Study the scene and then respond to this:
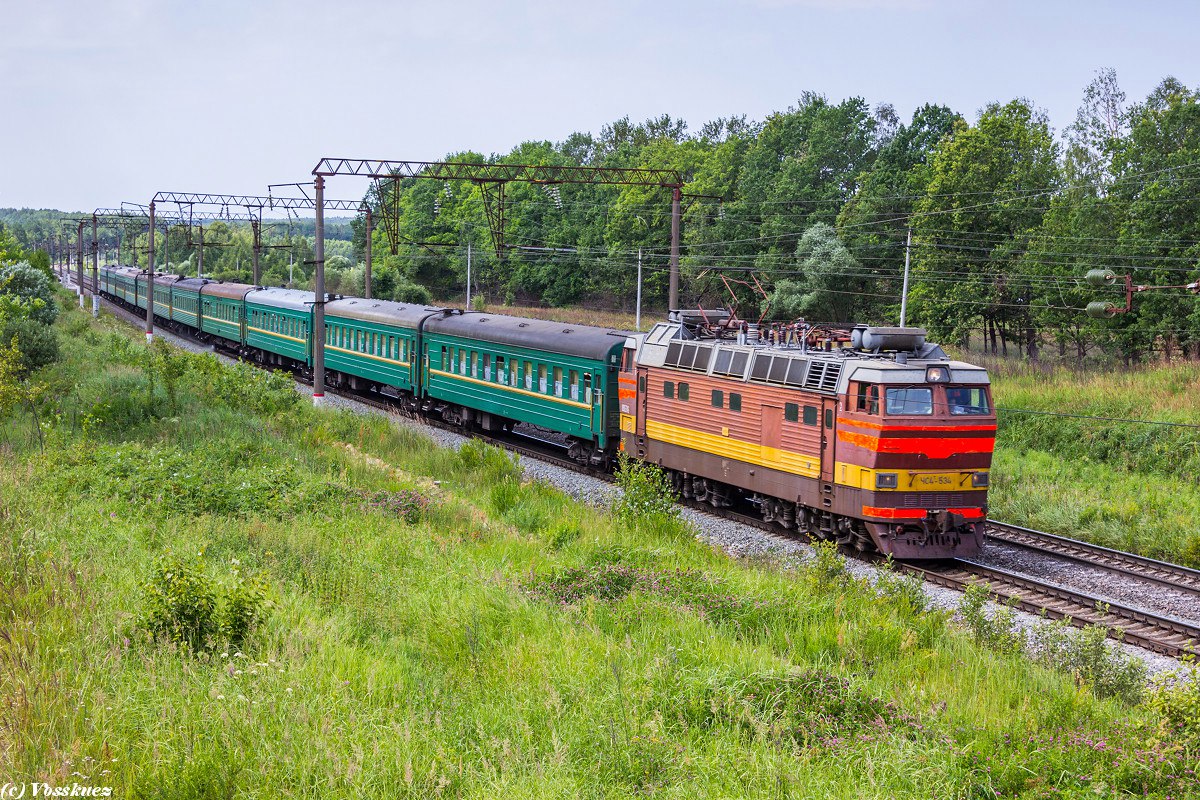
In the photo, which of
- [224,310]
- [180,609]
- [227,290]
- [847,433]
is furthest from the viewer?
[227,290]

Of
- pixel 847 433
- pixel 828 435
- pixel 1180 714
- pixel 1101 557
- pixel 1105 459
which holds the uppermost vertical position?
pixel 847 433

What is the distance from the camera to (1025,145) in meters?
42.1

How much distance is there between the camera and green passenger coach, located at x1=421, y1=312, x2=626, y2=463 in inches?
959

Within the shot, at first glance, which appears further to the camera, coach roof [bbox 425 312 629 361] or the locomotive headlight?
coach roof [bbox 425 312 629 361]

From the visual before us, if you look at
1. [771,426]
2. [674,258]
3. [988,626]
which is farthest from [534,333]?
[988,626]

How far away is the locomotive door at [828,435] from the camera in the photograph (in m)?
17.5

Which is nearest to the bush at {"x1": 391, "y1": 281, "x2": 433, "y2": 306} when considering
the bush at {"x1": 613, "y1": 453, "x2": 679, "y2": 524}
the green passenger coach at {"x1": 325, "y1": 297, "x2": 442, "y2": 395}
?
the green passenger coach at {"x1": 325, "y1": 297, "x2": 442, "y2": 395}

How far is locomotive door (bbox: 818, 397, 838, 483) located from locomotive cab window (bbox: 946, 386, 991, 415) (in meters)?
1.79

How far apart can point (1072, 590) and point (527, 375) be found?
1502 centimetres

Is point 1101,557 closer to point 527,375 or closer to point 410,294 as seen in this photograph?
point 527,375

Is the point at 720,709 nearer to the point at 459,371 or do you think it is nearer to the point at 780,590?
the point at 780,590

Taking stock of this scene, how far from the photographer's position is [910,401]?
16641 mm

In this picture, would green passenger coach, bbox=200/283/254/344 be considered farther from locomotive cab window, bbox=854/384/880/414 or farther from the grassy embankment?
locomotive cab window, bbox=854/384/880/414

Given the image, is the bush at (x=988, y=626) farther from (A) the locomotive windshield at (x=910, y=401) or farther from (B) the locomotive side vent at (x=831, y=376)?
(B) the locomotive side vent at (x=831, y=376)
